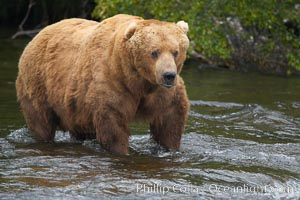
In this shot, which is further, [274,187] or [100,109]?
[100,109]

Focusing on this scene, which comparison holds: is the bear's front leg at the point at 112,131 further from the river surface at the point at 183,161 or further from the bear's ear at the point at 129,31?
the bear's ear at the point at 129,31

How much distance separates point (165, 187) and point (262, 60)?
839 centimetres

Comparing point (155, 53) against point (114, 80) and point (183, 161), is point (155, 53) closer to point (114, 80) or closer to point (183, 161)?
point (114, 80)

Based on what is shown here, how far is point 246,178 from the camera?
6.93m

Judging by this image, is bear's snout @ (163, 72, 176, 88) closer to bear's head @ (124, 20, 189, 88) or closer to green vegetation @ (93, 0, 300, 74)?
bear's head @ (124, 20, 189, 88)

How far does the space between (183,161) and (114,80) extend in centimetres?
107

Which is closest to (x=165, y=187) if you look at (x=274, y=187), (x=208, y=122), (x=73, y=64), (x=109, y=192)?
(x=109, y=192)

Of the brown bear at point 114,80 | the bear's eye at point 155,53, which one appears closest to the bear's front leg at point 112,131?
the brown bear at point 114,80

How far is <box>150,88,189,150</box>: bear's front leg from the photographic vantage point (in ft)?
24.7

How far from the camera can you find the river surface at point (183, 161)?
6.44 meters

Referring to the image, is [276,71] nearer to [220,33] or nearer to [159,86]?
[220,33]

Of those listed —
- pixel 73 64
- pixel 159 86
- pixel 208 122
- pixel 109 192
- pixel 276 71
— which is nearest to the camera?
pixel 109 192

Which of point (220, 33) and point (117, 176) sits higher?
point (220, 33)

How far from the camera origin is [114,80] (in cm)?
736
